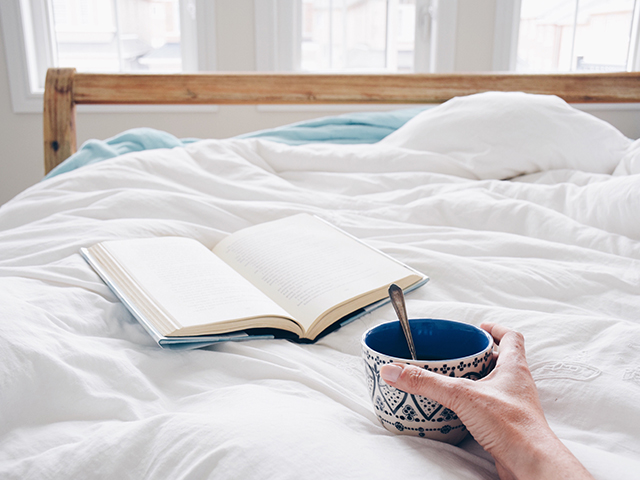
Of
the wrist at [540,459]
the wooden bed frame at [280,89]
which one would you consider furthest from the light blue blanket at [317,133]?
the wrist at [540,459]

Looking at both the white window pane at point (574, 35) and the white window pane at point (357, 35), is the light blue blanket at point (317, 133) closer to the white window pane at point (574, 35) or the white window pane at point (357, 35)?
the white window pane at point (357, 35)

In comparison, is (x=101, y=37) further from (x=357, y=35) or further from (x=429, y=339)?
(x=429, y=339)

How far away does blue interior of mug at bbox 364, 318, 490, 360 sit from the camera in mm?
Answer: 390

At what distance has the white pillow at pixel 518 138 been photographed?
3.47 feet

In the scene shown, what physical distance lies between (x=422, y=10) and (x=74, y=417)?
96.8 inches

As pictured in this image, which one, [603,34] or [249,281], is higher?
[603,34]

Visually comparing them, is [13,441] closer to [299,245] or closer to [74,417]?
[74,417]

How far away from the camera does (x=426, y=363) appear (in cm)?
34

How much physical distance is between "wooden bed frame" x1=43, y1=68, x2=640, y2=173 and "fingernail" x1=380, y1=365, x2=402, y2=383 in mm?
1202

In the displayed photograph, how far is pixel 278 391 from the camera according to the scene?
42 cm

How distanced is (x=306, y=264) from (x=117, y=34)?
2.27 metres

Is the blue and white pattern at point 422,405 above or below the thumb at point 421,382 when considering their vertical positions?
below

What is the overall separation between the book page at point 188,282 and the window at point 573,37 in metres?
2.18

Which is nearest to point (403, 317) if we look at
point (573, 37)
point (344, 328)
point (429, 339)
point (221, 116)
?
point (429, 339)
